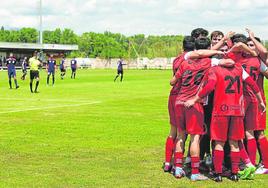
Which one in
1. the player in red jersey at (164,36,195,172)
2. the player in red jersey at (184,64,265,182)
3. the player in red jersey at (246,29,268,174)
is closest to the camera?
the player in red jersey at (184,64,265,182)

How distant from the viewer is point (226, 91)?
7281 millimetres

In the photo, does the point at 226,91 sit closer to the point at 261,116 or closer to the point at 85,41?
the point at 261,116

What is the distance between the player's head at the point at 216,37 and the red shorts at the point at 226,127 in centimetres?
128

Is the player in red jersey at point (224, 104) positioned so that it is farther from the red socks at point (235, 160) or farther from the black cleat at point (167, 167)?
the black cleat at point (167, 167)

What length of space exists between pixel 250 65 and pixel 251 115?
0.76 m

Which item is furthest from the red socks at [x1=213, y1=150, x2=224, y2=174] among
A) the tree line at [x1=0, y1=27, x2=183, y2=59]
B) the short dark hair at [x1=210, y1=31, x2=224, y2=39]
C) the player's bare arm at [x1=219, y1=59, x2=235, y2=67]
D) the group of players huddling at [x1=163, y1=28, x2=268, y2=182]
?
the tree line at [x1=0, y1=27, x2=183, y2=59]

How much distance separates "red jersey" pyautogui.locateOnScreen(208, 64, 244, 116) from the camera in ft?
23.8

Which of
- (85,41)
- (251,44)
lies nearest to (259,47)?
(251,44)

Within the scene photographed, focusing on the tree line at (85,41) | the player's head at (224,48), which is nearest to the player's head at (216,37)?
the player's head at (224,48)

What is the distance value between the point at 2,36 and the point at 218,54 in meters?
136

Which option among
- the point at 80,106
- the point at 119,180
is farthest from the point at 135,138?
the point at 80,106

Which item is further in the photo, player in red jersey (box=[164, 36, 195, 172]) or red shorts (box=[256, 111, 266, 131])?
red shorts (box=[256, 111, 266, 131])

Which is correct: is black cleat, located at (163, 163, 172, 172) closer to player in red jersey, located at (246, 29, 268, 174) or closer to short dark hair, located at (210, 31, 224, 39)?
player in red jersey, located at (246, 29, 268, 174)

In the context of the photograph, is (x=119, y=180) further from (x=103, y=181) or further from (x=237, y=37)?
(x=237, y=37)
